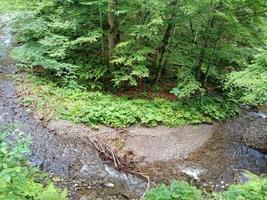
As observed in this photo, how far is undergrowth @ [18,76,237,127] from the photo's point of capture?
872cm

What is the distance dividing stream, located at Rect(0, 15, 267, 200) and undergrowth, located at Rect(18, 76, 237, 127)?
48 centimetres

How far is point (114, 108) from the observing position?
901 cm

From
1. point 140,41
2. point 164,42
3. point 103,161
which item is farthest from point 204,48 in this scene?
point 103,161

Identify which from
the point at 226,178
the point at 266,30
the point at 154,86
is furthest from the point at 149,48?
the point at 226,178

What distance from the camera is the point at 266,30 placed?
31.0 ft

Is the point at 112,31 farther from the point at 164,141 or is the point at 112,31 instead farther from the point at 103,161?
the point at 103,161

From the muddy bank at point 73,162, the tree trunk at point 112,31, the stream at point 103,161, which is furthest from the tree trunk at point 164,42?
the muddy bank at point 73,162

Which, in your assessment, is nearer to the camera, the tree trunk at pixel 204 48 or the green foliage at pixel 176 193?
the green foliage at pixel 176 193

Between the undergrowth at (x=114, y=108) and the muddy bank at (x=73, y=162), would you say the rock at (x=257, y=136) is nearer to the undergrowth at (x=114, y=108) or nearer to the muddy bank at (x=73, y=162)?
the undergrowth at (x=114, y=108)

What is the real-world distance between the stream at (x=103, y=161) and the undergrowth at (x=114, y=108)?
48 cm

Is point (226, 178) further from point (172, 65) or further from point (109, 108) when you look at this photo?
point (172, 65)

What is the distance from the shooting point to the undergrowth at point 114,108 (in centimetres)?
872

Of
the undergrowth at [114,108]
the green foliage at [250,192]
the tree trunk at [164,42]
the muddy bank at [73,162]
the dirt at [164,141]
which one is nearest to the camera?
the green foliage at [250,192]

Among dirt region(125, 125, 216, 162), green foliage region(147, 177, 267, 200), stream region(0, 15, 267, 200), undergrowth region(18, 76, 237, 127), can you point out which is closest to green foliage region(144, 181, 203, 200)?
green foliage region(147, 177, 267, 200)
